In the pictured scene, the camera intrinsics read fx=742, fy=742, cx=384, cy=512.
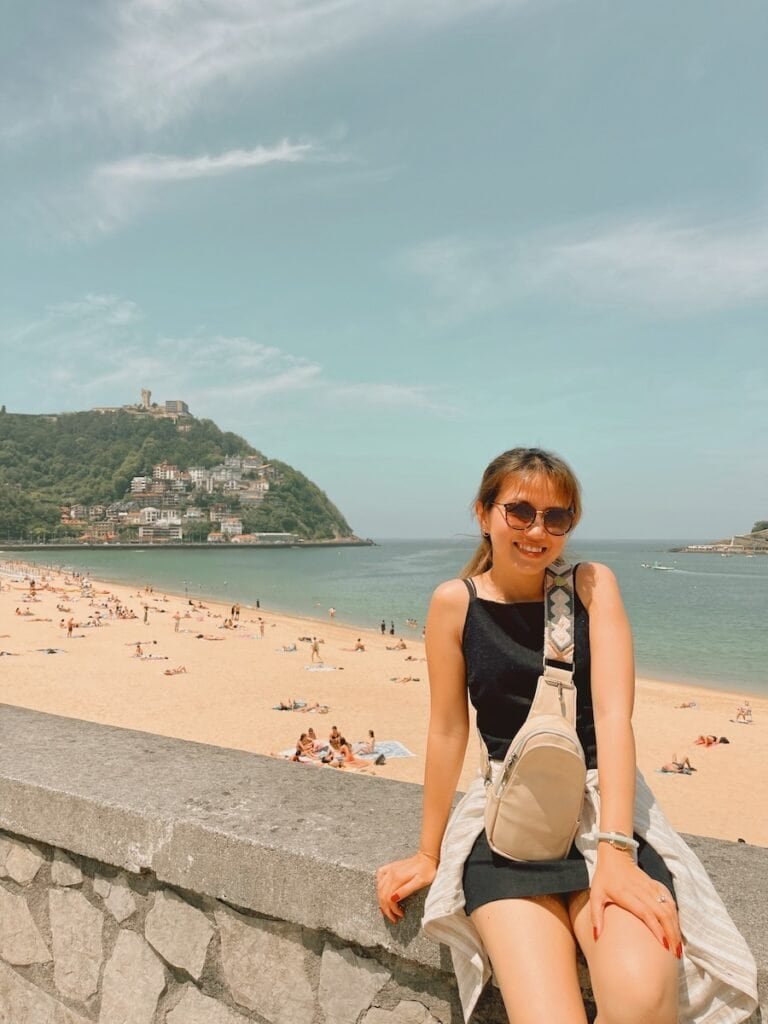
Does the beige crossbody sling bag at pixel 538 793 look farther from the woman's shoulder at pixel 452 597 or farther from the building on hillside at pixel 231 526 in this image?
the building on hillside at pixel 231 526

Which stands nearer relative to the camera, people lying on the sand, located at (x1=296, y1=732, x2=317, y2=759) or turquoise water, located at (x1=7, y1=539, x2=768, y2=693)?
people lying on the sand, located at (x1=296, y1=732, x2=317, y2=759)

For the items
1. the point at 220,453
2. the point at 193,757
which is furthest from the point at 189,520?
the point at 193,757

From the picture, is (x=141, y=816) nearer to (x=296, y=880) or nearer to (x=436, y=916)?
(x=296, y=880)

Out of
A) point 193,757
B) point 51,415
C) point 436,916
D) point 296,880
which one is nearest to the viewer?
point 436,916

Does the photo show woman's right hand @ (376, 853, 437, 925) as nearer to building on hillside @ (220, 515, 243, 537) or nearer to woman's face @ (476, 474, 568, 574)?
woman's face @ (476, 474, 568, 574)

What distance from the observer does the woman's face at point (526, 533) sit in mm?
1759

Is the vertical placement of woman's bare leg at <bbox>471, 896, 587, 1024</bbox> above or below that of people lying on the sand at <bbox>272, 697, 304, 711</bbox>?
above

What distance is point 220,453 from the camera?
189125mm

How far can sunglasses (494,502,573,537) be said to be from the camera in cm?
178

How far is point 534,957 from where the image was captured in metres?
1.38

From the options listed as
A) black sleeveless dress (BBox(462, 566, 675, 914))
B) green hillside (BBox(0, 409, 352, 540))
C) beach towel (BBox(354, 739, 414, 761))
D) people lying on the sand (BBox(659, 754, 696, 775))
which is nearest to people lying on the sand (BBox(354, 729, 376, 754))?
beach towel (BBox(354, 739, 414, 761))

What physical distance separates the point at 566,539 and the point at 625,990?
912mm

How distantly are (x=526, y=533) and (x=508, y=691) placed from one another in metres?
0.37

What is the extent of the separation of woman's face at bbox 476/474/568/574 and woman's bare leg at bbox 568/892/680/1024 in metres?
0.75
